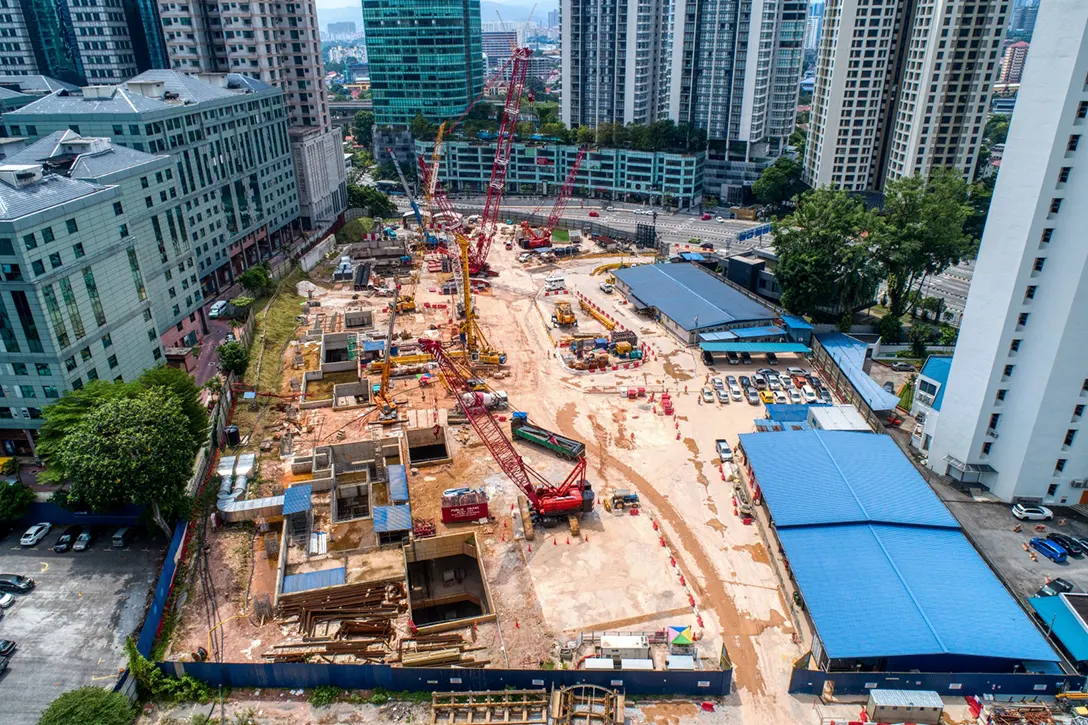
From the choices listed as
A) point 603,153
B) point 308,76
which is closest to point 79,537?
point 308,76

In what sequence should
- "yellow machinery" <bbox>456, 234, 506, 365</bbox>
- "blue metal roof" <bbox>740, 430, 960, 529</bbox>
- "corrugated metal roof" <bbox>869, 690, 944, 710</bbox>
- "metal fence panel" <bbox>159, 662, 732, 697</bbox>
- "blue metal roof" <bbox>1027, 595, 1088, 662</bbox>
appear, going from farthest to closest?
"yellow machinery" <bbox>456, 234, 506, 365</bbox>, "blue metal roof" <bbox>740, 430, 960, 529</bbox>, "blue metal roof" <bbox>1027, 595, 1088, 662</bbox>, "metal fence panel" <bbox>159, 662, 732, 697</bbox>, "corrugated metal roof" <bbox>869, 690, 944, 710</bbox>

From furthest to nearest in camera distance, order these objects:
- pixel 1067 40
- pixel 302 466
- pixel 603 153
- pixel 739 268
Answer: pixel 603 153 → pixel 739 268 → pixel 302 466 → pixel 1067 40

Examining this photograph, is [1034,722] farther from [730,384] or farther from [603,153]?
[603,153]

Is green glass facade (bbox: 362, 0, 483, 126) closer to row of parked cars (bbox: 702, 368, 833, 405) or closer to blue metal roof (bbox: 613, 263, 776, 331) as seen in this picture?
blue metal roof (bbox: 613, 263, 776, 331)

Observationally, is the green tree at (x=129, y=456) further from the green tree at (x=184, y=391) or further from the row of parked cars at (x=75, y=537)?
the green tree at (x=184, y=391)

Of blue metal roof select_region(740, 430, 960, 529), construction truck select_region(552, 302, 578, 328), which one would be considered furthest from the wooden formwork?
construction truck select_region(552, 302, 578, 328)

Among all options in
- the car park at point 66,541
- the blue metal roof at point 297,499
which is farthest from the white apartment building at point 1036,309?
the car park at point 66,541

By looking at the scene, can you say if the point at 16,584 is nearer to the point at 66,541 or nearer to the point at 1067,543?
the point at 66,541
